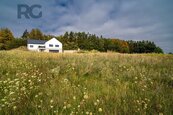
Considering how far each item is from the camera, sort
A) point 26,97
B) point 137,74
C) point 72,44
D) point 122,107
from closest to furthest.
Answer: point 122,107, point 26,97, point 137,74, point 72,44

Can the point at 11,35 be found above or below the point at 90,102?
above

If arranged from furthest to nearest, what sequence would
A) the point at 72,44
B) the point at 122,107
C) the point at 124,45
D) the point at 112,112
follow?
1. the point at 124,45
2. the point at 72,44
3. the point at 122,107
4. the point at 112,112

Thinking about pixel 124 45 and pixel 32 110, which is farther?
pixel 124 45

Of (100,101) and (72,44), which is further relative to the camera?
(72,44)

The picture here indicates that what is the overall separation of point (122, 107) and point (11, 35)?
82.4 meters

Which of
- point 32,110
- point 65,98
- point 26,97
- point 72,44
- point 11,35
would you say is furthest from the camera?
point 72,44

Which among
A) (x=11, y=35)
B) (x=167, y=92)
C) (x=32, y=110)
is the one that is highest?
(x=11, y=35)

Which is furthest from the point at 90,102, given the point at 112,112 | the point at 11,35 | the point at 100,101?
the point at 11,35

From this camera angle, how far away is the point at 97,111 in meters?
2.84

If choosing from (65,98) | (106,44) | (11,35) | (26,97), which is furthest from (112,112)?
(106,44)

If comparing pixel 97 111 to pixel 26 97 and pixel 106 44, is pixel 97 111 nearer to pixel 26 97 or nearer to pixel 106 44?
pixel 26 97

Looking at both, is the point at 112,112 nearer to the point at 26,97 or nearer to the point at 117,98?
the point at 117,98

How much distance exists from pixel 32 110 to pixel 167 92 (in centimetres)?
250

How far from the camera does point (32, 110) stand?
10.5 ft
